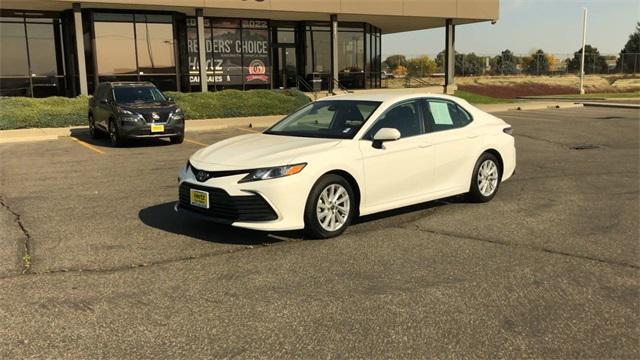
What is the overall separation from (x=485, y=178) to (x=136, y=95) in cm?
1031

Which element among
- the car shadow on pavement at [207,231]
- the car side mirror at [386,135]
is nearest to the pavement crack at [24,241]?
the car shadow on pavement at [207,231]

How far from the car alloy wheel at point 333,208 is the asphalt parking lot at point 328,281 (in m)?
0.21

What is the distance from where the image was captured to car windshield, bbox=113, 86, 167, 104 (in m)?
14.6

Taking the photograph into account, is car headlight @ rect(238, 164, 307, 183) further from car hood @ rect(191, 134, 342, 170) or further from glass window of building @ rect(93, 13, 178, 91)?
glass window of building @ rect(93, 13, 178, 91)

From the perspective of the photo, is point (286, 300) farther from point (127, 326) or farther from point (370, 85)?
point (370, 85)

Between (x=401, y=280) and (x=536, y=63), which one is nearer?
(x=401, y=280)

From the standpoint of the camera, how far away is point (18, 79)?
24188 mm

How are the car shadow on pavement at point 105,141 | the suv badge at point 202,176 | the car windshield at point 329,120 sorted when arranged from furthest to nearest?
the car shadow on pavement at point 105,141 < the car windshield at point 329,120 < the suv badge at point 202,176

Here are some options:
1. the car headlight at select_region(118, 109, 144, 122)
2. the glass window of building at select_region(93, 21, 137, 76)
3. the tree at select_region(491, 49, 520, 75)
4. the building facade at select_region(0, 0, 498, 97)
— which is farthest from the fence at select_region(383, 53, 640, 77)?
the car headlight at select_region(118, 109, 144, 122)

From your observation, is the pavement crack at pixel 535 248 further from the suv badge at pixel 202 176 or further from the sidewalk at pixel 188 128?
the sidewalk at pixel 188 128

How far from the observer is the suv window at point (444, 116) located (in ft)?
22.7

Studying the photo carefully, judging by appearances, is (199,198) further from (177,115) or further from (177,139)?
(177,139)

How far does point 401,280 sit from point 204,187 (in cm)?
220

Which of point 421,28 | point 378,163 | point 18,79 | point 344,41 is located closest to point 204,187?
point 378,163
